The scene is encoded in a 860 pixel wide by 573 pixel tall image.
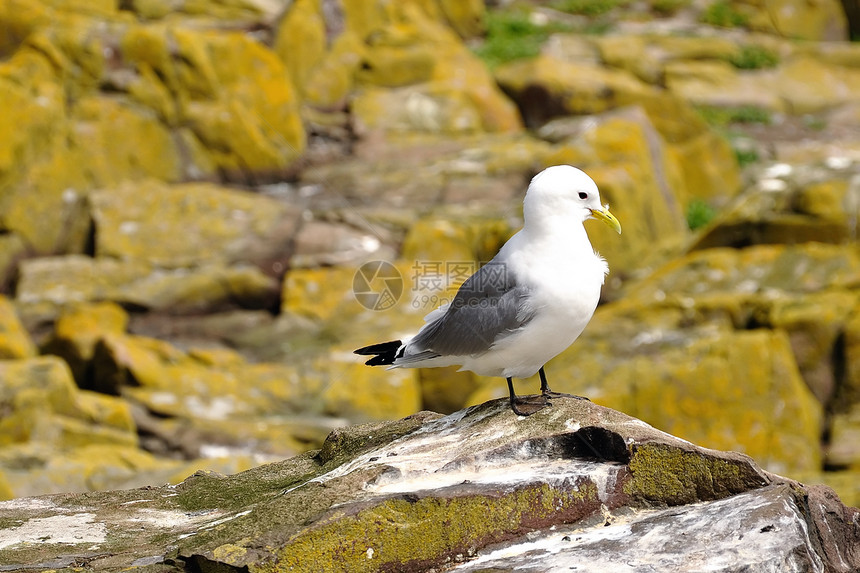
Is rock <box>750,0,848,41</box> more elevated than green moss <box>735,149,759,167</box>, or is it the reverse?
rock <box>750,0,848,41</box>

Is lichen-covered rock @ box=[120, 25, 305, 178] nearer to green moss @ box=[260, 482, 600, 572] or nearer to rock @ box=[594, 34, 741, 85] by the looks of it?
rock @ box=[594, 34, 741, 85]

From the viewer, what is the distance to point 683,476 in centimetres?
459

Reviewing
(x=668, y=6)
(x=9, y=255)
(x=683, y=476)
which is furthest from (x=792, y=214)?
(x=668, y=6)

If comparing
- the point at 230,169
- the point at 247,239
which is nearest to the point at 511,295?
the point at 247,239

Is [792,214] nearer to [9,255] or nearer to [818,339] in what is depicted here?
[818,339]

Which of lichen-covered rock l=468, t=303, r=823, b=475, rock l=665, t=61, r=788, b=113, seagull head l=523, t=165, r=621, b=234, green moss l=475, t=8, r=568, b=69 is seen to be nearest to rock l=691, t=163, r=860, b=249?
lichen-covered rock l=468, t=303, r=823, b=475

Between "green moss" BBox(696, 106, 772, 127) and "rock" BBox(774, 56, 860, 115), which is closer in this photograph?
"green moss" BBox(696, 106, 772, 127)

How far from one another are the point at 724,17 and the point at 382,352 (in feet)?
83.2

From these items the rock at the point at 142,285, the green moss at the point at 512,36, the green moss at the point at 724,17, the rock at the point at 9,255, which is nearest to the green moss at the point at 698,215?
the green moss at the point at 512,36

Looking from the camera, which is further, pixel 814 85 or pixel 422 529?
pixel 814 85

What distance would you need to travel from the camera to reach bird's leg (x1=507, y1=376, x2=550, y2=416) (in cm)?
519

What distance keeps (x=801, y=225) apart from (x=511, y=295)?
8325 millimetres

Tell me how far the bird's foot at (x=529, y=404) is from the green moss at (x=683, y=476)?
710 mm

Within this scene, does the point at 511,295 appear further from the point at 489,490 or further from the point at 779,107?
the point at 779,107
